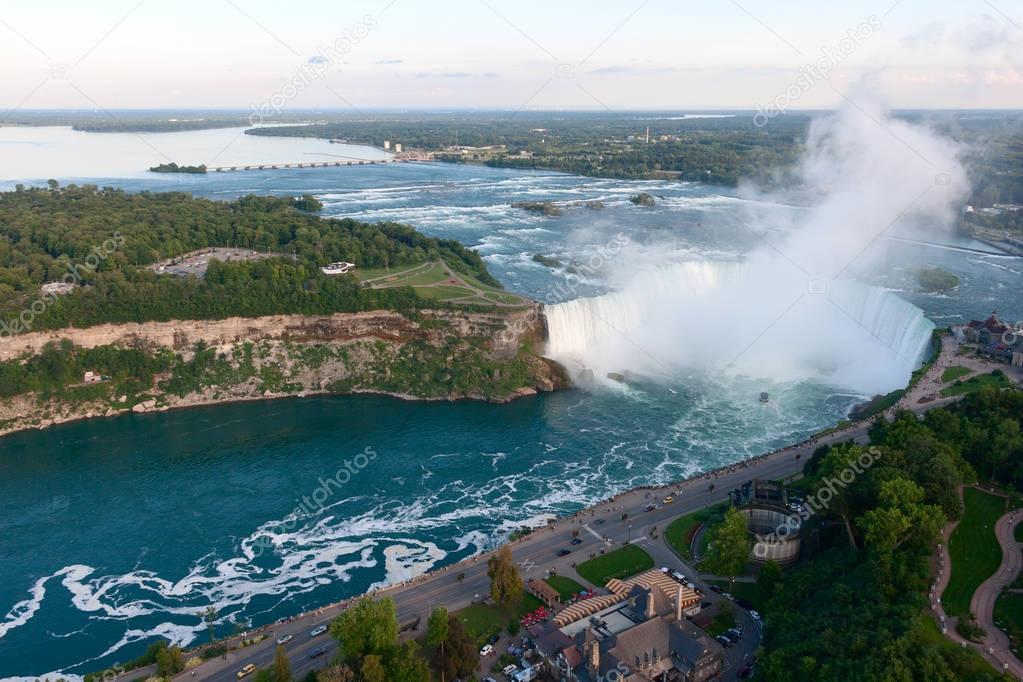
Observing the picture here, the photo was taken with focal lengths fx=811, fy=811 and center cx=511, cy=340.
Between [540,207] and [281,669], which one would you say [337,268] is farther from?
[540,207]

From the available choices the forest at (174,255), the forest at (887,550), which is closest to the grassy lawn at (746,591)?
the forest at (887,550)

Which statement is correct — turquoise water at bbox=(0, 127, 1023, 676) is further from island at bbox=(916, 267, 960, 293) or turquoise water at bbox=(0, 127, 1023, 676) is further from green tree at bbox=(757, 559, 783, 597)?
green tree at bbox=(757, 559, 783, 597)

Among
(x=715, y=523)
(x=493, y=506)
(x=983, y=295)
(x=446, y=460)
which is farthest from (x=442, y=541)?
(x=983, y=295)

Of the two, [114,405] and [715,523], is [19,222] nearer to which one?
[114,405]

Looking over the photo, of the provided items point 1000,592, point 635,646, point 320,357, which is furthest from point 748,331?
point 635,646

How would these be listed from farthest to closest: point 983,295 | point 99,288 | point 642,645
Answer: point 983,295, point 99,288, point 642,645
